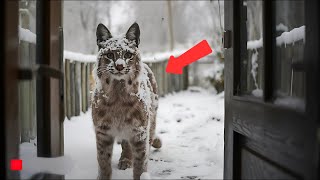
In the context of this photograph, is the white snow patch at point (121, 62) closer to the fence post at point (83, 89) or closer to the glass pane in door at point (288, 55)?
the glass pane in door at point (288, 55)

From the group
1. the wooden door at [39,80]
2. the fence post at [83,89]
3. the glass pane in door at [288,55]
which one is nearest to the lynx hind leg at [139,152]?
the wooden door at [39,80]

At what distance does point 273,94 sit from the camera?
4.98 ft

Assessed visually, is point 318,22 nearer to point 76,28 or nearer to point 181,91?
point 181,91

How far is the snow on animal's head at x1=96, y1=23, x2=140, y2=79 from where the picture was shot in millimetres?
2719

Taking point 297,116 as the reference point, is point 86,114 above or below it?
below

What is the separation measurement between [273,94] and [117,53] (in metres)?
1.57

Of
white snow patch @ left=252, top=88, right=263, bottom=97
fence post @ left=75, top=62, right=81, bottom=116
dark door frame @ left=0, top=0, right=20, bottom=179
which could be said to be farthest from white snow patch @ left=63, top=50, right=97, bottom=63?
dark door frame @ left=0, top=0, right=20, bottom=179

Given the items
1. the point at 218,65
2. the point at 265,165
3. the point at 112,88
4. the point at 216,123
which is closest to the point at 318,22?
the point at 265,165

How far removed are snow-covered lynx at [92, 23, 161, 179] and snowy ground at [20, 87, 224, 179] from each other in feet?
1.34

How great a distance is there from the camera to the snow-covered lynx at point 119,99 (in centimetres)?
276

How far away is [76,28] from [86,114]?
10.1m

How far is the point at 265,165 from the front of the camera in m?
1.56

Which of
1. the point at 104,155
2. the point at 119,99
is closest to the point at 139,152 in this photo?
the point at 104,155

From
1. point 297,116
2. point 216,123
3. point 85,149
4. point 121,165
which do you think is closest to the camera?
point 297,116
